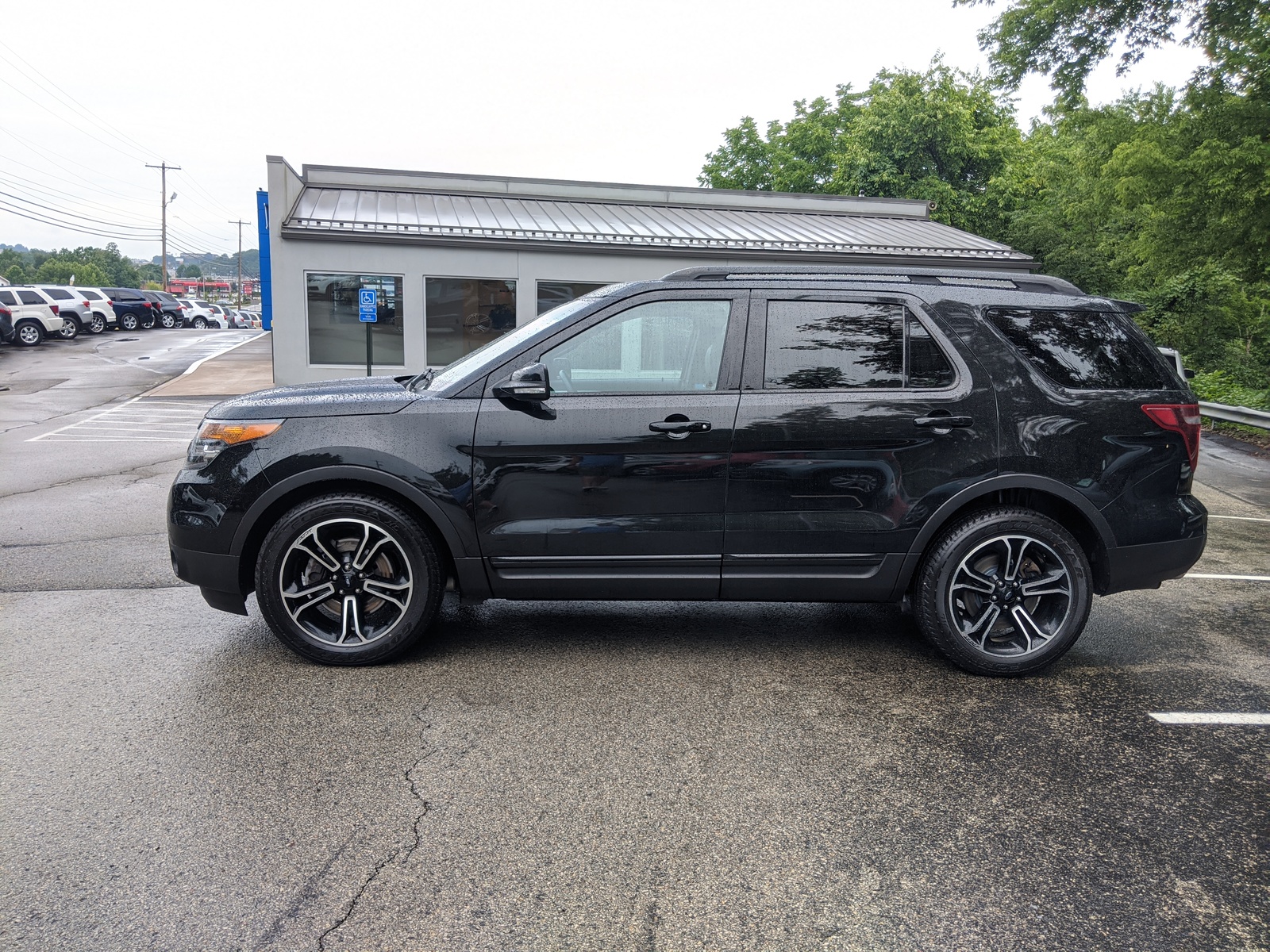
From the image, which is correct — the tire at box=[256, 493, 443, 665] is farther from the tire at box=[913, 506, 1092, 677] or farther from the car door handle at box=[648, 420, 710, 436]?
the tire at box=[913, 506, 1092, 677]

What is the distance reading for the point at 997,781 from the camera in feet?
11.3

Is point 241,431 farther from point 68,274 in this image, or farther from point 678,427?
point 68,274

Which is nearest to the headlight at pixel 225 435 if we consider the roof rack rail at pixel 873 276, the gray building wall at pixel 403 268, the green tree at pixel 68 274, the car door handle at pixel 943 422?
the roof rack rail at pixel 873 276

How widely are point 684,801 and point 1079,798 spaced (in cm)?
139

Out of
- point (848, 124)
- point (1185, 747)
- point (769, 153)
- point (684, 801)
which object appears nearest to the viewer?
point (684, 801)

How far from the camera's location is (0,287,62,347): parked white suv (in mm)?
31891

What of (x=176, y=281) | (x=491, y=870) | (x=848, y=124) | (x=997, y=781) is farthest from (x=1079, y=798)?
(x=176, y=281)

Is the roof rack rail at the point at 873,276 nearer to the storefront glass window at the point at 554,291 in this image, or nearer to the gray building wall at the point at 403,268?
the gray building wall at the point at 403,268

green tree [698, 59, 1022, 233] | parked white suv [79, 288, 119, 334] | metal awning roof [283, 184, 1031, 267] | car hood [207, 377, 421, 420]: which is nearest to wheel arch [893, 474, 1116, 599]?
car hood [207, 377, 421, 420]

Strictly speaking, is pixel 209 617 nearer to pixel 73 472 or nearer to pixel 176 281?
pixel 73 472

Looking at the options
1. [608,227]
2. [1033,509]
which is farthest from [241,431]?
[608,227]

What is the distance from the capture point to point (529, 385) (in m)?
4.21

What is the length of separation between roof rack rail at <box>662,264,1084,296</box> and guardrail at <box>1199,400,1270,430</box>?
9.37 m

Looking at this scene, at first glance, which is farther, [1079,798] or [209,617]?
[209,617]
